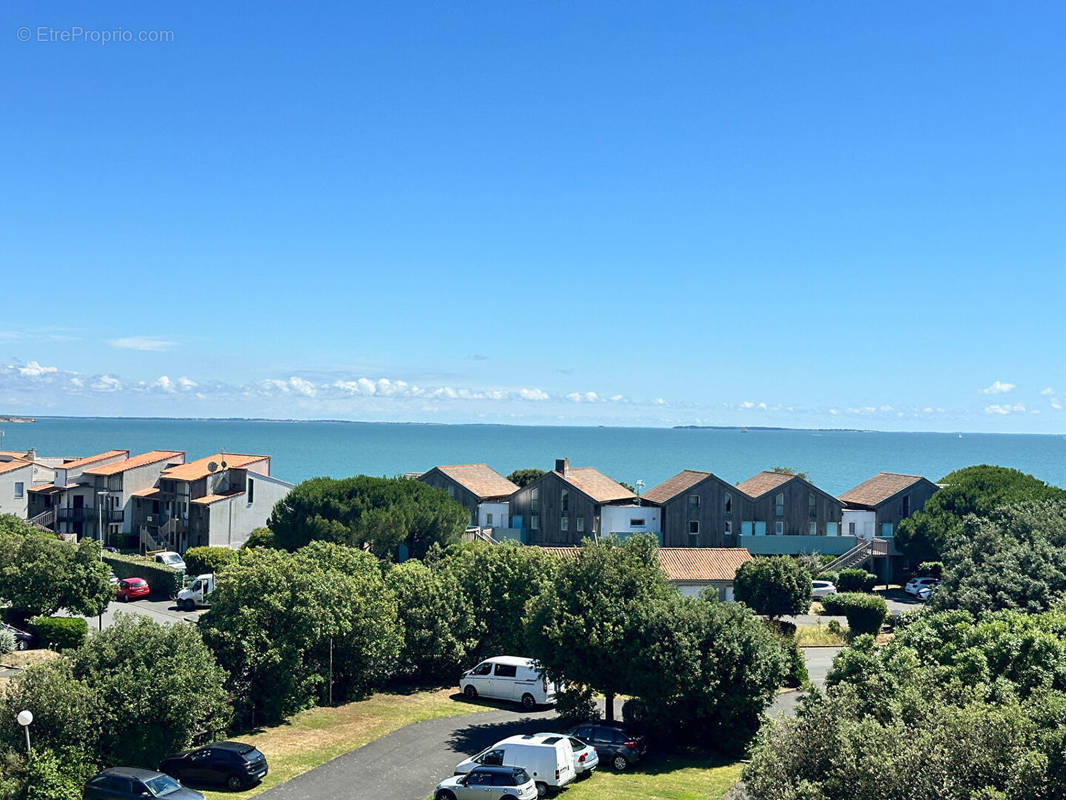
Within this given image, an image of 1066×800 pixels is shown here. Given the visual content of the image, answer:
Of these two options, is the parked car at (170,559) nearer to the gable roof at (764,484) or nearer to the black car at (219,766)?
the black car at (219,766)

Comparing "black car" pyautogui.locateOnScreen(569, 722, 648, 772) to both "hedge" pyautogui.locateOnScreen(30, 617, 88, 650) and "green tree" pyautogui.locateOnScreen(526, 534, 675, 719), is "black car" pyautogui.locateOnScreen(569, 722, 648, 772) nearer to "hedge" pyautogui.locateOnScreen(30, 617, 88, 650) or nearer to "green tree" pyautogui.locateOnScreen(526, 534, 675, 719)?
"green tree" pyautogui.locateOnScreen(526, 534, 675, 719)

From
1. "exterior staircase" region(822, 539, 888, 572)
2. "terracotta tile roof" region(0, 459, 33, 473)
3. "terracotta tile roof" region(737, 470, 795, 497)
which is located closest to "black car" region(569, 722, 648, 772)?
"exterior staircase" region(822, 539, 888, 572)

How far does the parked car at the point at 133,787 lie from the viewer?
24.5 metres

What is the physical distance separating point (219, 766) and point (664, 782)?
42.7ft

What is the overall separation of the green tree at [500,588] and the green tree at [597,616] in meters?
7.13

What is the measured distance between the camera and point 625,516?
79.5 meters

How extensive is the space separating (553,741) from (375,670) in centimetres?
1368

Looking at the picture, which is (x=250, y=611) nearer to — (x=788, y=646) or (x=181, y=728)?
(x=181, y=728)

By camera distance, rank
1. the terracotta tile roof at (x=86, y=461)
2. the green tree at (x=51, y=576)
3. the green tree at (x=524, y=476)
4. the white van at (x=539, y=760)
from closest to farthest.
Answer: the white van at (x=539, y=760)
the green tree at (x=51, y=576)
the terracotta tile roof at (x=86, y=461)
the green tree at (x=524, y=476)

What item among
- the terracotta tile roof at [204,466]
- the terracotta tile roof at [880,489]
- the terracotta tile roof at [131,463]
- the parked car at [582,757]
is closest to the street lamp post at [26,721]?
the parked car at [582,757]

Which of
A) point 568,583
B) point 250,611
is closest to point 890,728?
point 568,583

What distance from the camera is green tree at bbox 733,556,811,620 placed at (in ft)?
181

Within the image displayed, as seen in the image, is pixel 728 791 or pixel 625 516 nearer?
pixel 728 791

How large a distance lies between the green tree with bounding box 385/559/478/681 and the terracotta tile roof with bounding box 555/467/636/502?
127 feet
